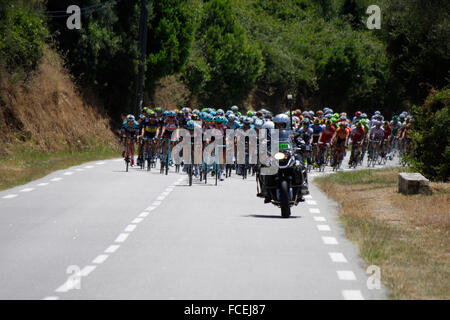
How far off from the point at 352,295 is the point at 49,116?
1274 inches

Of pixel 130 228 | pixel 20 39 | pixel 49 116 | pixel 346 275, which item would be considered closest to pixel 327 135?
pixel 20 39

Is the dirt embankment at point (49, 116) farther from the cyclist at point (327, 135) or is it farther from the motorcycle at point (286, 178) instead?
the motorcycle at point (286, 178)

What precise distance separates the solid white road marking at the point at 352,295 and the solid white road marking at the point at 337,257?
2.14 meters

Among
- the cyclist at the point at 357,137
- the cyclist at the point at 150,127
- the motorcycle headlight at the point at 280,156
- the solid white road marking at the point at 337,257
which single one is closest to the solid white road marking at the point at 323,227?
the motorcycle headlight at the point at 280,156

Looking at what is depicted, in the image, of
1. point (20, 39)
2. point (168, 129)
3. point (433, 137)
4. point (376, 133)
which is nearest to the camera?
point (433, 137)

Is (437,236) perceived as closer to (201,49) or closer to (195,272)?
(195,272)

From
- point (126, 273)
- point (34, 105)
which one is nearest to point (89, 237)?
point (126, 273)

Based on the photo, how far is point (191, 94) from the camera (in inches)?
2250

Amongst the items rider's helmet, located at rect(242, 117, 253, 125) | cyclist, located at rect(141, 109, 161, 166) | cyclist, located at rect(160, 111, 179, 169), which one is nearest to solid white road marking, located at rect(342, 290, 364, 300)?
rider's helmet, located at rect(242, 117, 253, 125)

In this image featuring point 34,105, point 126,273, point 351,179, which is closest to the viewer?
point 126,273

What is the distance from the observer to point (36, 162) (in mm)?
32250

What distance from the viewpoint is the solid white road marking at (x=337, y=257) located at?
11.8 m

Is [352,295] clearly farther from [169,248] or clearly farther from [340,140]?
[340,140]
